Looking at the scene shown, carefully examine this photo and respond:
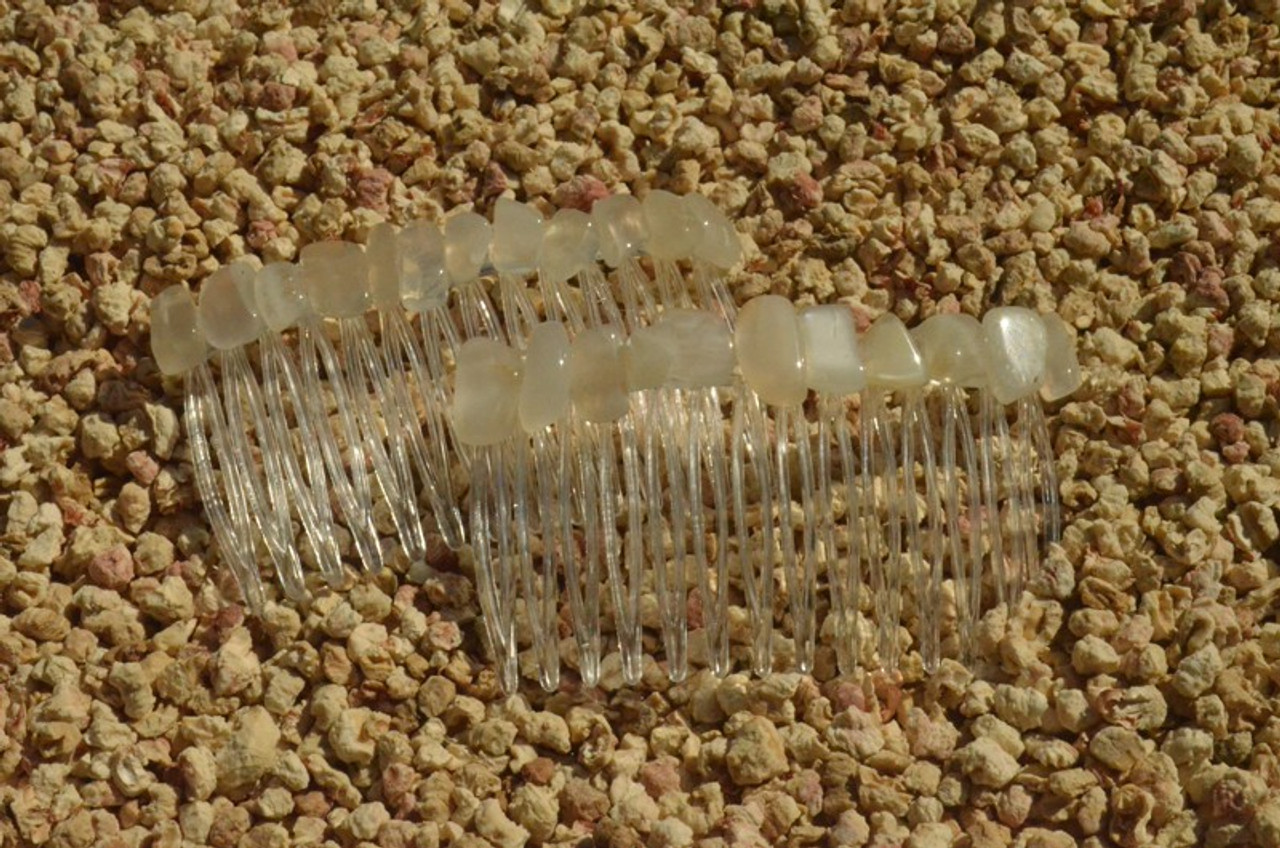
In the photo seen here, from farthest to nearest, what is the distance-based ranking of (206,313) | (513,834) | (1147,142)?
(1147,142), (206,313), (513,834)

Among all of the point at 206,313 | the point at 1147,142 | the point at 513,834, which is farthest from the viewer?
the point at 1147,142

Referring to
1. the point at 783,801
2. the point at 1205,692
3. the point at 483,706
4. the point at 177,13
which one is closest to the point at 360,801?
the point at 483,706

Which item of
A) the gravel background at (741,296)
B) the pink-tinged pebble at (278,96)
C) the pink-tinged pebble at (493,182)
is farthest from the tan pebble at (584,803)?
the pink-tinged pebble at (278,96)

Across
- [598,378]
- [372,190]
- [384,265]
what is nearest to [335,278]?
[384,265]

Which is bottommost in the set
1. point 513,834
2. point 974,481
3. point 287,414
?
point 513,834

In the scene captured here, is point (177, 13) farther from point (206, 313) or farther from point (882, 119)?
point (882, 119)

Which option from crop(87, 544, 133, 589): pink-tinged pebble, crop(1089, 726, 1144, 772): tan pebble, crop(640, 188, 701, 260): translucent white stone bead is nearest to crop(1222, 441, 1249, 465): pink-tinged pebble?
crop(1089, 726, 1144, 772): tan pebble

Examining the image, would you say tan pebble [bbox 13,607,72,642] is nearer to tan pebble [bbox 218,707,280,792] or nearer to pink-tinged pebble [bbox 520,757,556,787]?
tan pebble [bbox 218,707,280,792]

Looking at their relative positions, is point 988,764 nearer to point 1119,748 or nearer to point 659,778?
point 1119,748

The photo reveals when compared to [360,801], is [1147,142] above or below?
above
